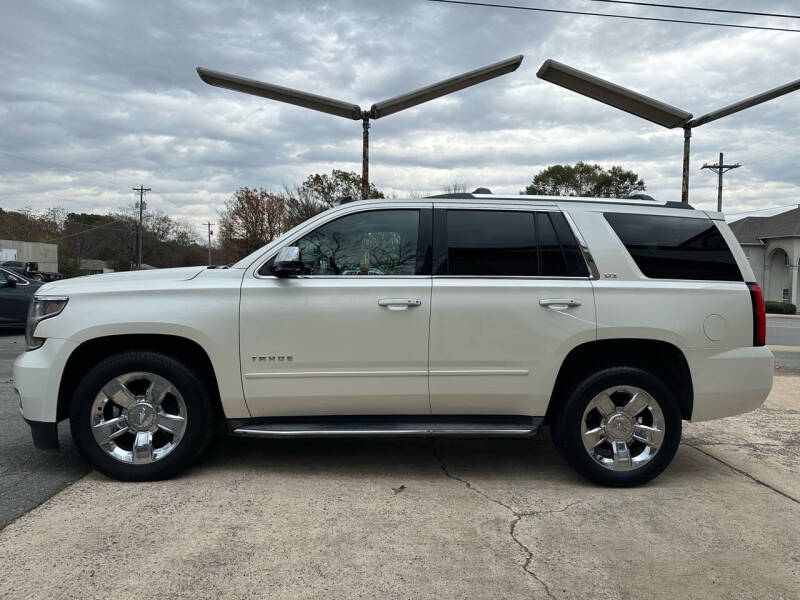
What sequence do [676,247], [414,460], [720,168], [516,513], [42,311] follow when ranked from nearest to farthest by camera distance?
[516,513]
[42,311]
[676,247]
[414,460]
[720,168]

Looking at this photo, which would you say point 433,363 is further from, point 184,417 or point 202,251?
point 202,251

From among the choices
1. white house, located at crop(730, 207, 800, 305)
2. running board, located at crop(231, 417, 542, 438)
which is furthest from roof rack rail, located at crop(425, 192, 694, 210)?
white house, located at crop(730, 207, 800, 305)

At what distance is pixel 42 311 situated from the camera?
401 centimetres

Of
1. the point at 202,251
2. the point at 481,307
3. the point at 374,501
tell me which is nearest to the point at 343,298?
the point at 481,307

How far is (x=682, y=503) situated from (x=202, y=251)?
93.4m

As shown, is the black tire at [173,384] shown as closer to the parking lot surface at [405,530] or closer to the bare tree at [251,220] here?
the parking lot surface at [405,530]

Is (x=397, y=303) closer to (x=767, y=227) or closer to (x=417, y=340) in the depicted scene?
(x=417, y=340)

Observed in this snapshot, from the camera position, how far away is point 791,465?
186 inches

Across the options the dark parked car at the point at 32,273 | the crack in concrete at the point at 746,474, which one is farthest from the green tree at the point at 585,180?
the crack in concrete at the point at 746,474

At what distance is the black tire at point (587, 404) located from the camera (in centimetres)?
405

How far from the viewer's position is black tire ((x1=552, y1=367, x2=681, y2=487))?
405 centimetres

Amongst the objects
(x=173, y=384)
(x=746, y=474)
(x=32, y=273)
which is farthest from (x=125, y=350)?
(x=32, y=273)

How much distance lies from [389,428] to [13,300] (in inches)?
457

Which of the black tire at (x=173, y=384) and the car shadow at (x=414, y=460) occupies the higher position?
the black tire at (x=173, y=384)
